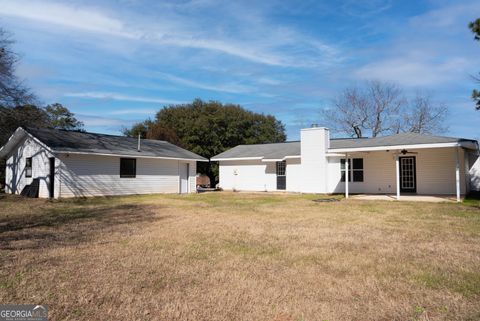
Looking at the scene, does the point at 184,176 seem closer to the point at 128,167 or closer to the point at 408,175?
the point at 128,167

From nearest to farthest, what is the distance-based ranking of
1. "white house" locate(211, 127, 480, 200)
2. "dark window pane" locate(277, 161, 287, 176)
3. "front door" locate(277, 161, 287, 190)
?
"white house" locate(211, 127, 480, 200) < "front door" locate(277, 161, 287, 190) < "dark window pane" locate(277, 161, 287, 176)

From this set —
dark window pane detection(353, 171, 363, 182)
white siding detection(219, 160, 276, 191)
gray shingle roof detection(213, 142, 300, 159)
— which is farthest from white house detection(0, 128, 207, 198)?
dark window pane detection(353, 171, 363, 182)

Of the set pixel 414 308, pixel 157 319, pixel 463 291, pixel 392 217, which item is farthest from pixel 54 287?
pixel 392 217

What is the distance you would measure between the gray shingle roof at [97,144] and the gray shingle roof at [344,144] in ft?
14.2

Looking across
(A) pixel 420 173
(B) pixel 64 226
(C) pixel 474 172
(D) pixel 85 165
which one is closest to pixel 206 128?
(D) pixel 85 165

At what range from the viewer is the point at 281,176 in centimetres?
2597

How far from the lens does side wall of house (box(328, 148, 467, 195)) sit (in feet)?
63.6

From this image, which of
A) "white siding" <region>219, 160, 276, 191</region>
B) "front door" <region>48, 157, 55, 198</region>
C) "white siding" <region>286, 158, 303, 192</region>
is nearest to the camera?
"front door" <region>48, 157, 55, 198</region>

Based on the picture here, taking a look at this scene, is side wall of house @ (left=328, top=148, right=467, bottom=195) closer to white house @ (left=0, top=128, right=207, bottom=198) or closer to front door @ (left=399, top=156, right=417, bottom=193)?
front door @ (left=399, top=156, right=417, bottom=193)

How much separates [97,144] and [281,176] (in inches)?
467

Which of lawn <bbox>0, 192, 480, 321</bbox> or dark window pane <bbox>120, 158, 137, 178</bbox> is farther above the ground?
dark window pane <bbox>120, 158, 137, 178</bbox>

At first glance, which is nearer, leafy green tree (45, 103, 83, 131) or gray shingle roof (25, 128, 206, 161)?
gray shingle roof (25, 128, 206, 161)

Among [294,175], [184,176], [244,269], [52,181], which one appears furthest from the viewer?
[184,176]

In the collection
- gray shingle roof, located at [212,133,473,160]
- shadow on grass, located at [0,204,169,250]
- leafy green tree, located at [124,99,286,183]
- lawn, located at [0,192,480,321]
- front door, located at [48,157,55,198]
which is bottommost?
lawn, located at [0,192,480,321]
